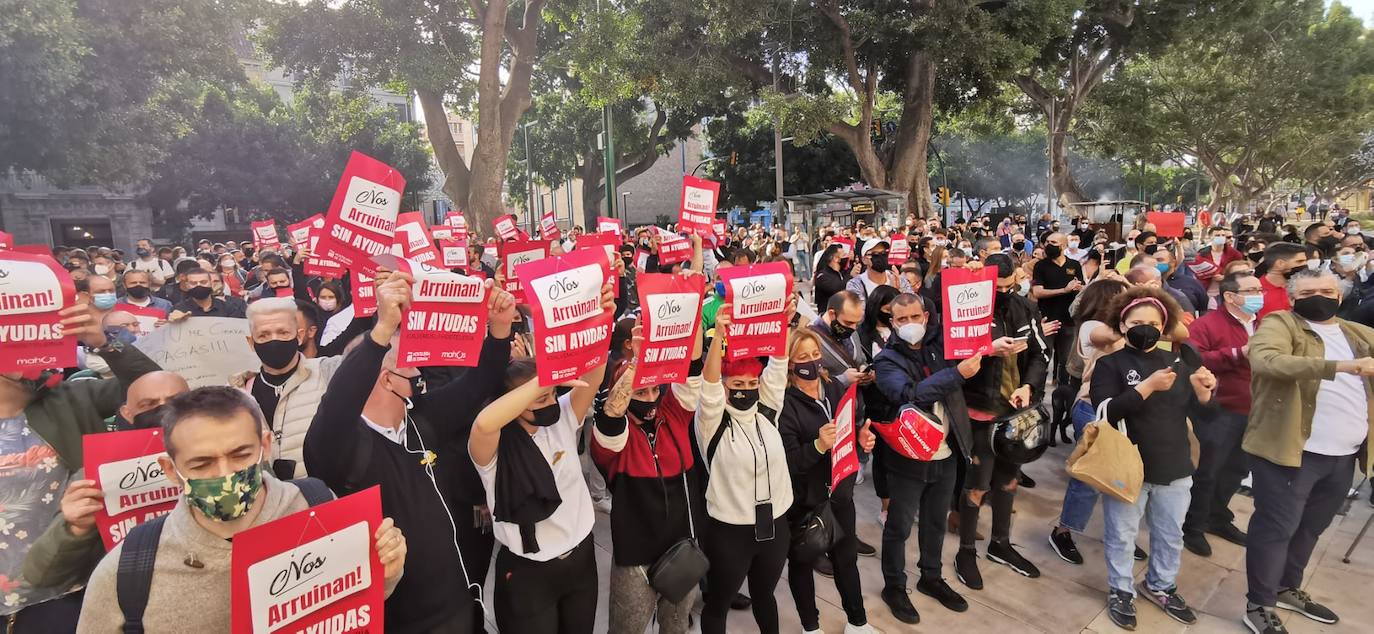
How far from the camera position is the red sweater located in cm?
468

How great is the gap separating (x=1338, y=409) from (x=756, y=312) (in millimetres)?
3168

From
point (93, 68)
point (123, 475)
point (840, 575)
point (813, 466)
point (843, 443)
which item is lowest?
point (840, 575)

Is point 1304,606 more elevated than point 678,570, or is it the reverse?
point 678,570

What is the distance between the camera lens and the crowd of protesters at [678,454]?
7.63 feet

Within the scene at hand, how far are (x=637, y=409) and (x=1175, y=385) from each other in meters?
2.95

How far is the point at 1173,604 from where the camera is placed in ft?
13.5


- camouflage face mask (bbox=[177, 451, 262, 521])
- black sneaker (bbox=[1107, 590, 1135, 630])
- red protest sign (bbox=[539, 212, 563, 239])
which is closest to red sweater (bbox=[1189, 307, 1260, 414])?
black sneaker (bbox=[1107, 590, 1135, 630])

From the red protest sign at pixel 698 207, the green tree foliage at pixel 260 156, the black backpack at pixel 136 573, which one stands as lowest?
the black backpack at pixel 136 573

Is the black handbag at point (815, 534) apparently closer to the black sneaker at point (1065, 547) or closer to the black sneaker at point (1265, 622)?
the black sneaker at point (1065, 547)

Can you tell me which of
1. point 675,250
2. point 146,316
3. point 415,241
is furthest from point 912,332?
point 146,316

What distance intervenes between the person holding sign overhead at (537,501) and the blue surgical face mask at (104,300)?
3.94 metres

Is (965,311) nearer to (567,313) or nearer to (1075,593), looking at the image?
(1075,593)

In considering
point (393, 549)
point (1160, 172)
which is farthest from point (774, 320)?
point (1160, 172)

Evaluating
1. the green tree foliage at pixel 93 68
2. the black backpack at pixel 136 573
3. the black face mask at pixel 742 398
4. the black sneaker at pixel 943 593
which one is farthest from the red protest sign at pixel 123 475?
the green tree foliage at pixel 93 68
